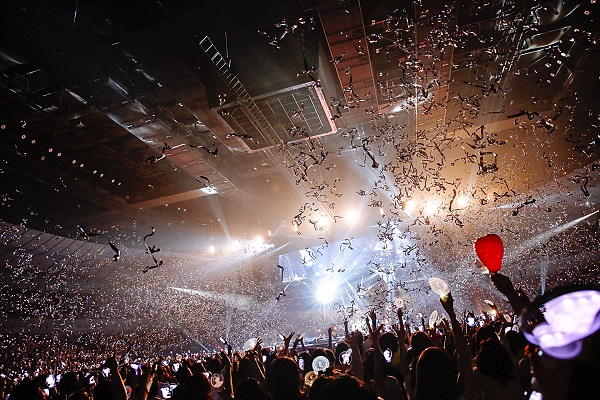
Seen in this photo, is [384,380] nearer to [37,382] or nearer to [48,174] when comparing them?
[37,382]

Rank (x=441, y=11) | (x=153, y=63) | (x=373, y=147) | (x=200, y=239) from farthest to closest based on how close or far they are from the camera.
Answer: (x=200, y=239), (x=373, y=147), (x=153, y=63), (x=441, y=11)

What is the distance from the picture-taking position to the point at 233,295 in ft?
93.6

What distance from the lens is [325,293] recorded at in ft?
93.1

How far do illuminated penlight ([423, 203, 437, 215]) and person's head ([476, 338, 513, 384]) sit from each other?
12744mm

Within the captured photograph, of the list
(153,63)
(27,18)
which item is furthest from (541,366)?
(27,18)

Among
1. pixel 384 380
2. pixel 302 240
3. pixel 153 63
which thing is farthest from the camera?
pixel 302 240

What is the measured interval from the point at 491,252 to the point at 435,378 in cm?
178

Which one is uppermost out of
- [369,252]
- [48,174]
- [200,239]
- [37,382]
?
[369,252]

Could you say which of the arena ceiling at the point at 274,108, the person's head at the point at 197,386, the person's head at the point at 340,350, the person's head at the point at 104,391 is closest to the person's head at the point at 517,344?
the person's head at the point at 340,350

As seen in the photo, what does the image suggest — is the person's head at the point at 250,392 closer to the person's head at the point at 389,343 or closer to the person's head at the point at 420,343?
the person's head at the point at 420,343

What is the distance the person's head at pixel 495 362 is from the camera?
96.0 inches

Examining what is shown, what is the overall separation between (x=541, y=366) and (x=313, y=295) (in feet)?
91.0

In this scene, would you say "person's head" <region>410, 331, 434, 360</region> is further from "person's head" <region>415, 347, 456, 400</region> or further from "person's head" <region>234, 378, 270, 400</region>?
"person's head" <region>234, 378, 270, 400</region>

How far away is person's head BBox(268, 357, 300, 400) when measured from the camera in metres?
2.54
